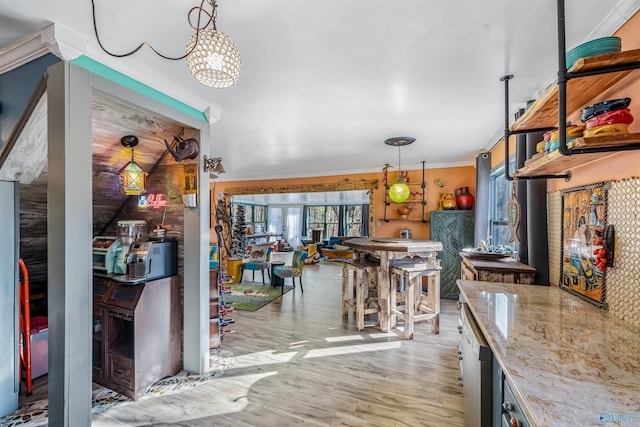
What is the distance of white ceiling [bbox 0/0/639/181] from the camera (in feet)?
4.44

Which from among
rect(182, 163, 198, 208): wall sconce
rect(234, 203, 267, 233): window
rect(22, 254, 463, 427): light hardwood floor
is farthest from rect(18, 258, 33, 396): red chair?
rect(234, 203, 267, 233): window

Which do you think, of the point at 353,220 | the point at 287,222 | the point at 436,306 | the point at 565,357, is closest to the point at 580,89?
the point at 565,357

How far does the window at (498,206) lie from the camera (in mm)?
3753

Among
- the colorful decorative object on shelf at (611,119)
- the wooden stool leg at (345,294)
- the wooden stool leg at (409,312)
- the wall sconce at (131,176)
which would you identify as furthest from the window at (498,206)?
the wall sconce at (131,176)

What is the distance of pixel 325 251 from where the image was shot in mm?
10383

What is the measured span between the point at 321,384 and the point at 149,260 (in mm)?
1777

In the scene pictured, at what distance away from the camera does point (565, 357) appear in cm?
99

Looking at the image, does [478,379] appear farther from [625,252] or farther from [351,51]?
[351,51]

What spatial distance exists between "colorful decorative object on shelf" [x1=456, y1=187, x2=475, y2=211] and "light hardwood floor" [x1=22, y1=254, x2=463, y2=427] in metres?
2.08

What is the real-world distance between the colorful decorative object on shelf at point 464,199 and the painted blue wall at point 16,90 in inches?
204

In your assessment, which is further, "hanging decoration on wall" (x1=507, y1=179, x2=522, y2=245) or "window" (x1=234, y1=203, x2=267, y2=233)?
"window" (x1=234, y1=203, x2=267, y2=233)

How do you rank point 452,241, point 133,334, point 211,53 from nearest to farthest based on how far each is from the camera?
1. point 211,53
2. point 133,334
3. point 452,241

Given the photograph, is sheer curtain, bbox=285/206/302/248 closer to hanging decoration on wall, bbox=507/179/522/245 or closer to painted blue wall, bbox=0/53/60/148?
hanging decoration on wall, bbox=507/179/522/245

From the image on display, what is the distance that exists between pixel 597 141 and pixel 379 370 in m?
2.34
